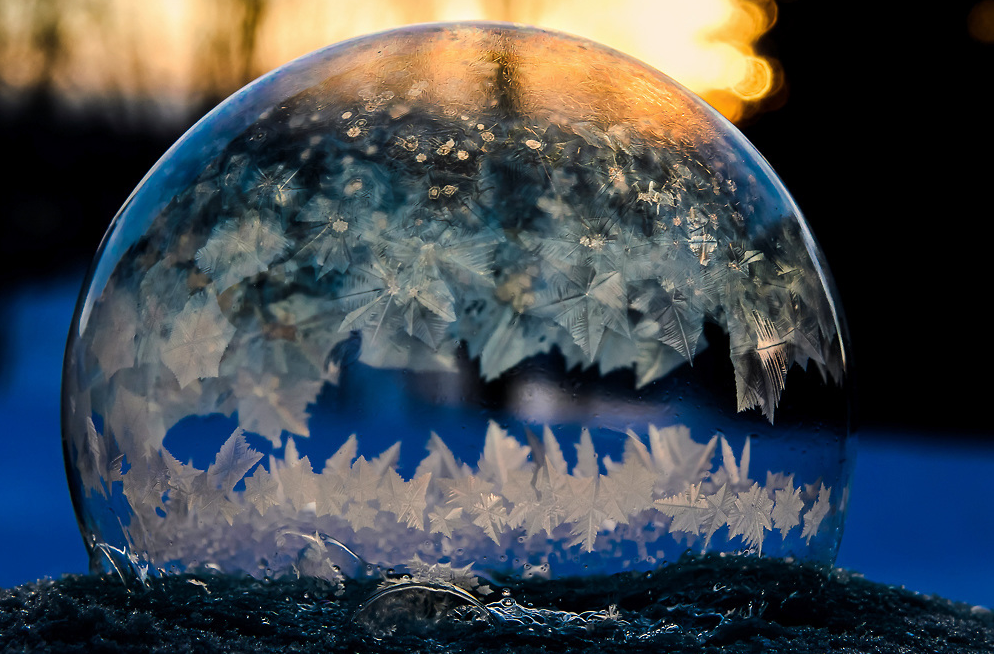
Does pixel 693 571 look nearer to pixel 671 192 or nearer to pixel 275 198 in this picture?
pixel 671 192

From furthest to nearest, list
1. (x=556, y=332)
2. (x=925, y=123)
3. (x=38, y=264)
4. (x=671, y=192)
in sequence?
1. (x=38, y=264)
2. (x=925, y=123)
3. (x=671, y=192)
4. (x=556, y=332)

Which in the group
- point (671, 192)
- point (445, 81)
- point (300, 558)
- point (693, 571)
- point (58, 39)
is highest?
point (58, 39)

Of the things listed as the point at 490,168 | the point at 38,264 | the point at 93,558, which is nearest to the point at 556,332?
the point at 490,168

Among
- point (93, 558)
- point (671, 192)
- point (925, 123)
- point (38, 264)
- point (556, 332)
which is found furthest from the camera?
point (38, 264)

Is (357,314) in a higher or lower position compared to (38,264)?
lower

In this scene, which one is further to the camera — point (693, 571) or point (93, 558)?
point (93, 558)

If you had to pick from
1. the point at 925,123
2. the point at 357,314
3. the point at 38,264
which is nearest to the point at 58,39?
the point at 38,264
